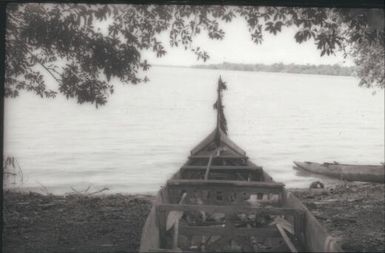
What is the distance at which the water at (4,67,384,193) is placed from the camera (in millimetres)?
15414

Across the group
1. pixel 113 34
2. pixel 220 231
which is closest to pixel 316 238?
pixel 220 231

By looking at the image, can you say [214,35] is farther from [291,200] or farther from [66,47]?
[291,200]

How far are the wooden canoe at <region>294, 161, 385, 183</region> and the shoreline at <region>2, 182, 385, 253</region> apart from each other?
227 cm

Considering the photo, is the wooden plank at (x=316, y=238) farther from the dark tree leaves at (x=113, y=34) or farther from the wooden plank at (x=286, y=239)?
the dark tree leaves at (x=113, y=34)

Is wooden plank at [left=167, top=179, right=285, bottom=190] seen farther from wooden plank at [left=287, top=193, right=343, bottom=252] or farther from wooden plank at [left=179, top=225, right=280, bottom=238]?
wooden plank at [left=179, top=225, right=280, bottom=238]

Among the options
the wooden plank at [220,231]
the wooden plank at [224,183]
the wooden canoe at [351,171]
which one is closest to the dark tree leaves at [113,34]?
the wooden plank at [224,183]

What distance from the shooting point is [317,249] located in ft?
15.1

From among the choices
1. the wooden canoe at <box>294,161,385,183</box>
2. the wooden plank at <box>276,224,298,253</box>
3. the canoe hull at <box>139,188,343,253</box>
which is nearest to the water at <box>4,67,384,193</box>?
the wooden canoe at <box>294,161,385,183</box>

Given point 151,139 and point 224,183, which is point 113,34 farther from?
point 151,139

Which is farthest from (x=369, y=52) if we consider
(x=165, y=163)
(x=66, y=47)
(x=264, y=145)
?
(x=264, y=145)

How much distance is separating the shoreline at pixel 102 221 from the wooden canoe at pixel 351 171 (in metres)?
2.27

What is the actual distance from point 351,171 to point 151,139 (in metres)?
14.9

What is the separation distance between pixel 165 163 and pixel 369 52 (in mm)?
12280

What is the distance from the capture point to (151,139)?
26.8 meters
